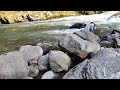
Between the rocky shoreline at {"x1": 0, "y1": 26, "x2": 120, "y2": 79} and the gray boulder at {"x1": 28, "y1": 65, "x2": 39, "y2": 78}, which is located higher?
the rocky shoreline at {"x1": 0, "y1": 26, "x2": 120, "y2": 79}

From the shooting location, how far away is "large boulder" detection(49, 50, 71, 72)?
16.2 ft

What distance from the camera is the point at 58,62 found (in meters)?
4.95

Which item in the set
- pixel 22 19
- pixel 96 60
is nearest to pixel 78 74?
pixel 96 60

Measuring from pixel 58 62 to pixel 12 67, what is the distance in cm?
101

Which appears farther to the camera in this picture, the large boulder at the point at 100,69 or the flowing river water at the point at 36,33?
the flowing river water at the point at 36,33

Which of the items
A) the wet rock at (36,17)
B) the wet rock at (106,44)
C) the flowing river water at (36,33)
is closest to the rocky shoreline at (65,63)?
the wet rock at (106,44)

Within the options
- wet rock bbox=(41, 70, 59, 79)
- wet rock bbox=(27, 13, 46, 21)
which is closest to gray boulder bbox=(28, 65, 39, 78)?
wet rock bbox=(41, 70, 59, 79)

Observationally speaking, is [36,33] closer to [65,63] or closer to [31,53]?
[31,53]

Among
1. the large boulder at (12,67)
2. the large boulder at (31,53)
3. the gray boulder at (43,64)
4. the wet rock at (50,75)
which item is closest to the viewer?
the large boulder at (12,67)

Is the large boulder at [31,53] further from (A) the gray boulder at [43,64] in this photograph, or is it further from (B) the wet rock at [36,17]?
(B) the wet rock at [36,17]

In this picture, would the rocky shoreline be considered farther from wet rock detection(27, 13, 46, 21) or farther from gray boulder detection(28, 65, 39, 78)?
wet rock detection(27, 13, 46, 21)

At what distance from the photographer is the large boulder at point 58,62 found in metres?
4.95
